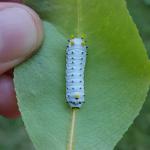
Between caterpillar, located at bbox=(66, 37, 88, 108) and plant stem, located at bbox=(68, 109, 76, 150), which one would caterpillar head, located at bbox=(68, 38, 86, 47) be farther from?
plant stem, located at bbox=(68, 109, 76, 150)

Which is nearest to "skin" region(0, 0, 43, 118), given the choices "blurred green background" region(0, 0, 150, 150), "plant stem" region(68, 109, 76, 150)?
"plant stem" region(68, 109, 76, 150)

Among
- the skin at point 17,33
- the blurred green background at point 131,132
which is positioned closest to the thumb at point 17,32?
the skin at point 17,33

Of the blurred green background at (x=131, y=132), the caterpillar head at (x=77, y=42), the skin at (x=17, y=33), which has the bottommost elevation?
the blurred green background at (x=131, y=132)

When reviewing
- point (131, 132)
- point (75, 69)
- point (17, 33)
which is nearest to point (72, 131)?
point (75, 69)

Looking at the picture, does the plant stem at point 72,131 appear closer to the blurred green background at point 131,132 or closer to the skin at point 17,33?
the skin at point 17,33

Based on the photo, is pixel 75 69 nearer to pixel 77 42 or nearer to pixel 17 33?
pixel 77 42

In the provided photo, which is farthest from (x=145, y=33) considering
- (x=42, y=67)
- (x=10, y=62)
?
(x=42, y=67)
